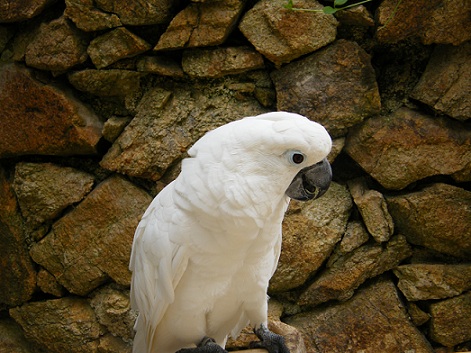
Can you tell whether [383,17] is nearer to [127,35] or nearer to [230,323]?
[127,35]

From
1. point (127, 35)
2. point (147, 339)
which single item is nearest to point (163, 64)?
point (127, 35)

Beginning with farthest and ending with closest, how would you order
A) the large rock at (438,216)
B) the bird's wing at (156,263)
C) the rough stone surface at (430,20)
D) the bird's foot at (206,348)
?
the large rock at (438,216)
the rough stone surface at (430,20)
the bird's foot at (206,348)
the bird's wing at (156,263)

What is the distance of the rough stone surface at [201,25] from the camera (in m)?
2.51

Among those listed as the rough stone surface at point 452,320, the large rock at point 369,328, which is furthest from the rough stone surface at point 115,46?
the rough stone surface at point 452,320

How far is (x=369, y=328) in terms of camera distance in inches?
105

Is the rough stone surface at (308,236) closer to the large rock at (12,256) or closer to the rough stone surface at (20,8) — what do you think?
the large rock at (12,256)

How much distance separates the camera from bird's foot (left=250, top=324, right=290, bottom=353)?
2.01 m

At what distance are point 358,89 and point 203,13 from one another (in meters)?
0.76

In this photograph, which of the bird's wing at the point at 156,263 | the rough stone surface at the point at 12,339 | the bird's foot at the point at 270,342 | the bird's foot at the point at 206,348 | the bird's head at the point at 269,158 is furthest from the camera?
the rough stone surface at the point at 12,339

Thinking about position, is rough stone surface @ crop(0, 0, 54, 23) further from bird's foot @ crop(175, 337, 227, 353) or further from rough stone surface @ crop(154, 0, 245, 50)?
bird's foot @ crop(175, 337, 227, 353)

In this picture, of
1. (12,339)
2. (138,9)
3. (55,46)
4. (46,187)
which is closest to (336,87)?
(138,9)

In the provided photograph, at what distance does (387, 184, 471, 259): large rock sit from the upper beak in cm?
101

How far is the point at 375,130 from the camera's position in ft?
8.50

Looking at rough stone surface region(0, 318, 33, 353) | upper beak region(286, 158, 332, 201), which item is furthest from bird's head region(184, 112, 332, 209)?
rough stone surface region(0, 318, 33, 353)
